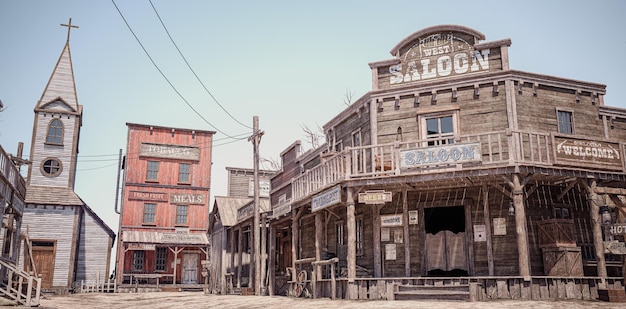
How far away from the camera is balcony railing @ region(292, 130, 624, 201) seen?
51.9 feet

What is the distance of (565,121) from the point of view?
1900cm

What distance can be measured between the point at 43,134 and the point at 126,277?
Answer: 37.2ft

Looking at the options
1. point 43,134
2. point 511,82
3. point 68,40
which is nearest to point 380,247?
point 511,82

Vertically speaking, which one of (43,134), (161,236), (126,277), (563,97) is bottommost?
(126,277)

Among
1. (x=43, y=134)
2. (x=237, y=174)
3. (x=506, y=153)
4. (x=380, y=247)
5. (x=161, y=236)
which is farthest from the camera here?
(x=237, y=174)

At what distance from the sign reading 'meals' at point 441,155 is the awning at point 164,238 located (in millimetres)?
25791

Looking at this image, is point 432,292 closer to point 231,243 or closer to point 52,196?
point 231,243

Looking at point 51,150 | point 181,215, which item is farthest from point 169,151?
point 51,150

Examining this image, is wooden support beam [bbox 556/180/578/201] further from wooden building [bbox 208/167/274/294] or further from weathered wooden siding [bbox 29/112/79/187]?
weathered wooden siding [bbox 29/112/79/187]

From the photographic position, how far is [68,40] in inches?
1505

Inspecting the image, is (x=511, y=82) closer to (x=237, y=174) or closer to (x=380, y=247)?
(x=380, y=247)

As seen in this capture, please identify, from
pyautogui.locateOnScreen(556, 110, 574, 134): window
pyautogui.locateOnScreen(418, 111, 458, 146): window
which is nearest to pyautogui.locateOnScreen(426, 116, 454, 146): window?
pyautogui.locateOnScreen(418, 111, 458, 146): window

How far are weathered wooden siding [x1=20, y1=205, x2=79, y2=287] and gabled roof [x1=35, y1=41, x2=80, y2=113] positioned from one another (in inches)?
280

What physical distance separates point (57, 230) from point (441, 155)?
27612 mm
